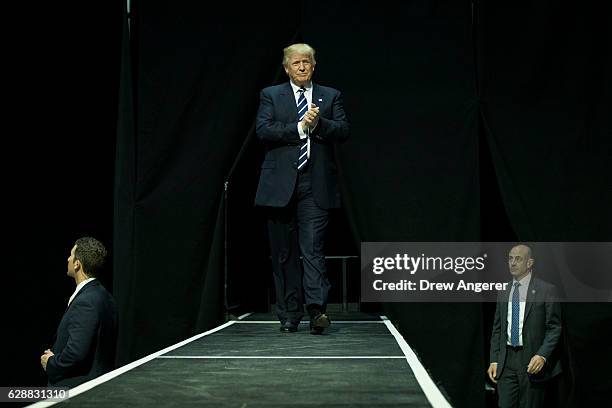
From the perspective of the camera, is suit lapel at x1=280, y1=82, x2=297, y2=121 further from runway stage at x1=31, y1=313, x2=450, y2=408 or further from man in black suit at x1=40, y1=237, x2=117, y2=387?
man in black suit at x1=40, y1=237, x2=117, y2=387

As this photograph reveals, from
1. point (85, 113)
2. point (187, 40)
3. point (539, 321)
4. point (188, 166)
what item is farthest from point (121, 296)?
point (539, 321)

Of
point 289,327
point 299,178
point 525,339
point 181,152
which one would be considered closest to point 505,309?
point 525,339

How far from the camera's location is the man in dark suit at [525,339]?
173 inches

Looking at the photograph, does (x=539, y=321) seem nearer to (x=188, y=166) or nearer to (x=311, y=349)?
(x=311, y=349)

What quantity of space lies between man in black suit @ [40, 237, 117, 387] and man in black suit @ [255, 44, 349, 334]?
783 millimetres

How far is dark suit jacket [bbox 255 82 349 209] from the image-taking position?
11.3ft

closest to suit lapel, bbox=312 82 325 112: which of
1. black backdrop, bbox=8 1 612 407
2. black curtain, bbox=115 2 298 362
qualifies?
black backdrop, bbox=8 1 612 407

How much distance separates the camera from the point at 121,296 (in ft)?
16.5

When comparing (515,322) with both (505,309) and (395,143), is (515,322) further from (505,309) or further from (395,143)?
(395,143)

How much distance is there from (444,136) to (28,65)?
281cm

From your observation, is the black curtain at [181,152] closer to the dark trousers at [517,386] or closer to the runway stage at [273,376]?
the runway stage at [273,376]

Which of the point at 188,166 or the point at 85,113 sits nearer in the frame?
the point at 188,166

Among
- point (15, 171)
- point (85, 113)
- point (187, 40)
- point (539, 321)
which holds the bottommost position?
point (539, 321)

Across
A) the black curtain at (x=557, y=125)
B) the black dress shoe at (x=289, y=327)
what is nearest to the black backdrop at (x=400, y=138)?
the black curtain at (x=557, y=125)
